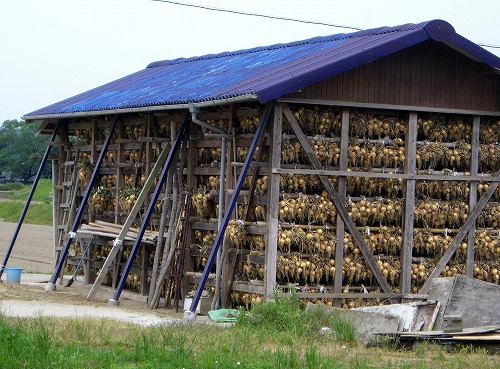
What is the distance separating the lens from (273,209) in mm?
17625

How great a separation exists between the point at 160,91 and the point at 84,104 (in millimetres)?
2956

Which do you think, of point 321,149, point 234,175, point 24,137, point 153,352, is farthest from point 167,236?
point 24,137

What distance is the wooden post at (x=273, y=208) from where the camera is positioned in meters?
17.6

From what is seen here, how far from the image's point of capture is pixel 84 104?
2361cm

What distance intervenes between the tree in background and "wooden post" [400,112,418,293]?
93.8 m

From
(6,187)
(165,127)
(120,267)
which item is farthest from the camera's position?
(6,187)

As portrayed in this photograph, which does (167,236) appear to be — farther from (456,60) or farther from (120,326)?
(456,60)

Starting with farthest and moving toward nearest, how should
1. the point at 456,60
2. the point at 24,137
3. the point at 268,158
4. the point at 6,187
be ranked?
the point at 24,137, the point at 6,187, the point at 456,60, the point at 268,158

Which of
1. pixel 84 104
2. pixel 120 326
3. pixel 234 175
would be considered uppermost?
pixel 84 104

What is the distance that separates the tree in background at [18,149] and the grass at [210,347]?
9651cm

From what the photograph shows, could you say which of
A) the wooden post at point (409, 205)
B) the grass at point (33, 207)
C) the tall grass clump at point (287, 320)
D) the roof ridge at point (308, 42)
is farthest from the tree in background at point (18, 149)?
the tall grass clump at point (287, 320)

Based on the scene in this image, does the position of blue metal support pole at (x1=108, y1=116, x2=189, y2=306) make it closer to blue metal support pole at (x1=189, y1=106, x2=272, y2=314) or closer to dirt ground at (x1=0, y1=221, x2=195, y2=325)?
dirt ground at (x1=0, y1=221, x2=195, y2=325)

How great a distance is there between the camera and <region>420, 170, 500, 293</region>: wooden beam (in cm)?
1898

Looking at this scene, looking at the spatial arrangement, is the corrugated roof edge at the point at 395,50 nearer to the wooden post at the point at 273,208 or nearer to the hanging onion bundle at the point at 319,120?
the wooden post at the point at 273,208
